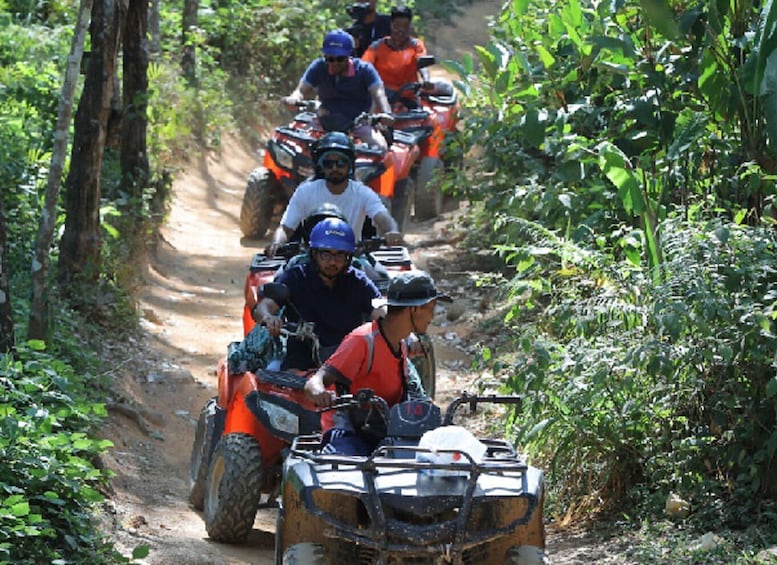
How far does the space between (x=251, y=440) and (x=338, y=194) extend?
3562 millimetres

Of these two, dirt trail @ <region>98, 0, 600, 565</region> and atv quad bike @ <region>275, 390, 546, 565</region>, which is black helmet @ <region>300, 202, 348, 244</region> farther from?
atv quad bike @ <region>275, 390, 546, 565</region>

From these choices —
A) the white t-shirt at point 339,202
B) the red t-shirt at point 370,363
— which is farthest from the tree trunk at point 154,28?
the red t-shirt at point 370,363

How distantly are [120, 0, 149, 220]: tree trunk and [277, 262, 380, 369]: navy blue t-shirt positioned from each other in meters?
5.17

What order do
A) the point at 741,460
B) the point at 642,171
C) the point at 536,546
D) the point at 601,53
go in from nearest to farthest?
the point at 536,546 < the point at 741,460 < the point at 642,171 < the point at 601,53

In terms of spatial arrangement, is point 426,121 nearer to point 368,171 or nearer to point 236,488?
point 368,171

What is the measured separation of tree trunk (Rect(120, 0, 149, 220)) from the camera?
12.7 m

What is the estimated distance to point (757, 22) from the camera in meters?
7.93

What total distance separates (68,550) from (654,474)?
3041 millimetres

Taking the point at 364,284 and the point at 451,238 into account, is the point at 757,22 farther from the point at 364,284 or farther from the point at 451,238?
the point at 451,238

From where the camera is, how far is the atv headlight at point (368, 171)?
13.0m

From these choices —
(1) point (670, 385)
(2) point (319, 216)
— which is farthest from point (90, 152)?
(1) point (670, 385)

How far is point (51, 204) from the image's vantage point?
342 inches

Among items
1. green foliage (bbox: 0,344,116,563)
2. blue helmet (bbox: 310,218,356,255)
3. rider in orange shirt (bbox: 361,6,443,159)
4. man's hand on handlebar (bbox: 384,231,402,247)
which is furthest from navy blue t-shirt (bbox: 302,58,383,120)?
green foliage (bbox: 0,344,116,563)

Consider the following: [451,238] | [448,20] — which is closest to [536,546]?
[451,238]
